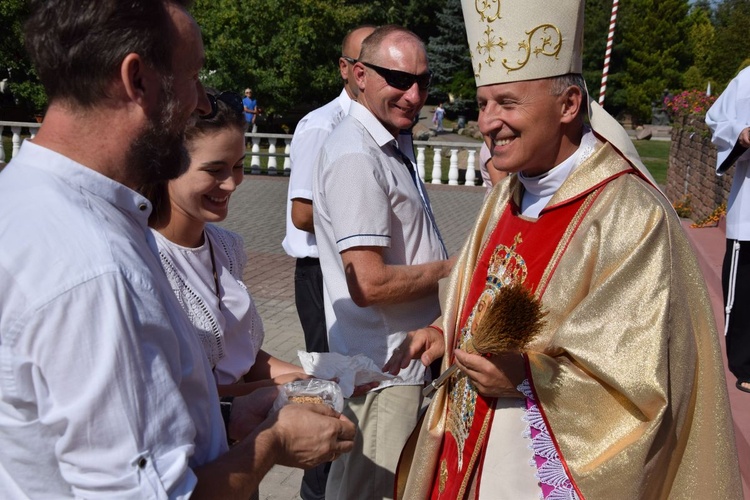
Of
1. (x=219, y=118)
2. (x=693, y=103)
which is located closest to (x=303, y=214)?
(x=219, y=118)

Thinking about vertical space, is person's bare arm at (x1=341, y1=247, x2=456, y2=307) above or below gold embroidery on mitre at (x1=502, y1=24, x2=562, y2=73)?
below

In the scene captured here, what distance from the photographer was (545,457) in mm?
2291

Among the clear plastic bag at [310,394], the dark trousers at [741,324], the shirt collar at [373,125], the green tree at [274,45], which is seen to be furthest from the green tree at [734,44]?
the clear plastic bag at [310,394]

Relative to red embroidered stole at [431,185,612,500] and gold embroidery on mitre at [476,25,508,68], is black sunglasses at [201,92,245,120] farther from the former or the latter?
red embroidered stole at [431,185,612,500]

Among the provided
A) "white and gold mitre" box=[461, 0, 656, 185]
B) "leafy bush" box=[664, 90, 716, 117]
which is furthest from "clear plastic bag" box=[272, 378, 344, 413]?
"leafy bush" box=[664, 90, 716, 117]

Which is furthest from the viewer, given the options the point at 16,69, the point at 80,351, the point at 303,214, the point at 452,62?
the point at 452,62

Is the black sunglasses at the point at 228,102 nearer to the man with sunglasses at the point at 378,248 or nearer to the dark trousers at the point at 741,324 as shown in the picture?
the man with sunglasses at the point at 378,248

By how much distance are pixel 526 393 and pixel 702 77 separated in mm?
38004

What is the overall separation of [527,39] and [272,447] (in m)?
1.59

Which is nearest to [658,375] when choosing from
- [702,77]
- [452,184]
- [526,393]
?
[526,393]

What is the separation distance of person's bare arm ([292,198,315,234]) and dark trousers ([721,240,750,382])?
3291 millimetres

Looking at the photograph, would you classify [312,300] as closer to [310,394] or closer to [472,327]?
[472,327]

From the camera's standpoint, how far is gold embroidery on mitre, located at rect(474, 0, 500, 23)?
8.86 feet

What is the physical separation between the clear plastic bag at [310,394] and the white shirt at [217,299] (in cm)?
39
